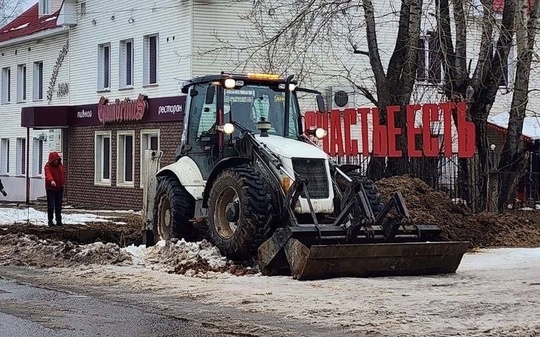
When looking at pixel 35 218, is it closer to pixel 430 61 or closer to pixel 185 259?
pixel 430 61

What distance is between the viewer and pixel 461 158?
23922mm

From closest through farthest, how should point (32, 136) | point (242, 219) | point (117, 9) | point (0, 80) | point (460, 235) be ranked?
1. point (242, 219)
2. point (460, 235)
3. point (117, 9)
4. point (32, 136)
5. point (0, 80)

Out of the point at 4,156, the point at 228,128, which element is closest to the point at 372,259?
the point at 228,128

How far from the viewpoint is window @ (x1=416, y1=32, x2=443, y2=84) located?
23.0 meters

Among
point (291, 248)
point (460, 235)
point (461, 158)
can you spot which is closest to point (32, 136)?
point (461, 158)

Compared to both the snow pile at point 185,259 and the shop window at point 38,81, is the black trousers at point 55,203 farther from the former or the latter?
the shop window at point 38,81

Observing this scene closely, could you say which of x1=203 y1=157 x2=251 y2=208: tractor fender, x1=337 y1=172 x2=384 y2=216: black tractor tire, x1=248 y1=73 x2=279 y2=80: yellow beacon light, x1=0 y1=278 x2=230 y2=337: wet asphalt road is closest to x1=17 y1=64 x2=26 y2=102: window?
x1=248 y1=73 x2=279 y2=80: yellow beacon light

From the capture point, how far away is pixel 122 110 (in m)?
34.3

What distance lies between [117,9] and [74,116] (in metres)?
4.74

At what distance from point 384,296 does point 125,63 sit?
24242 mm

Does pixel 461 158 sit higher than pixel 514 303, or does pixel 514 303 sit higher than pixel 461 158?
pixel 461 158

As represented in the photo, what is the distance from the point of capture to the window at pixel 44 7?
140ft

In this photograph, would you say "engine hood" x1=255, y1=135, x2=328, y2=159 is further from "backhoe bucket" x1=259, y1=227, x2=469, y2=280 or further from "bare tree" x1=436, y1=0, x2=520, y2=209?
"bare tree" x1=436, y1=0, x2=520, y2=209

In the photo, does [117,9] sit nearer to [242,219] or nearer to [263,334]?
[242,219]
